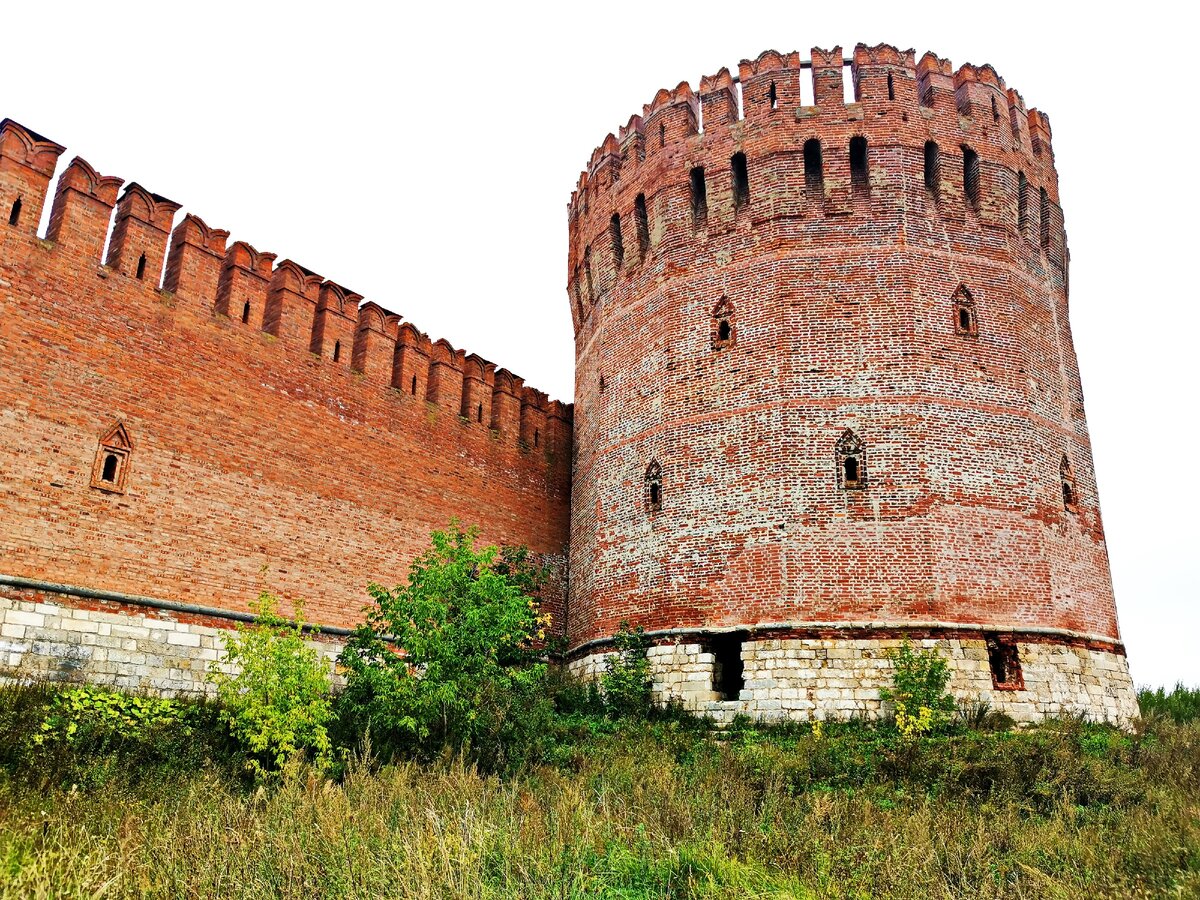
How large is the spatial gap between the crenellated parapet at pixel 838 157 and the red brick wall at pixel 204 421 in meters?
4.96

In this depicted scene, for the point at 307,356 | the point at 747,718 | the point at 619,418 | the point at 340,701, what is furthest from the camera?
the point at 619,418

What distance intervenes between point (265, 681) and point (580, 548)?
788cm

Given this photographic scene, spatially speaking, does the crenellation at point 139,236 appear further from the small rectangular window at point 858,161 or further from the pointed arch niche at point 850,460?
the small rectangular window at point 858,161

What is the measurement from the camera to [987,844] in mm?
7238

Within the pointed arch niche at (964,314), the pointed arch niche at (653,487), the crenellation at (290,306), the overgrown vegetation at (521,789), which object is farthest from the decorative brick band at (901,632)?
the crenellation at (290,306)

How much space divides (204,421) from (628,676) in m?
6.92

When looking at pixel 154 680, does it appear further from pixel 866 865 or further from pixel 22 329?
pixel 866 865

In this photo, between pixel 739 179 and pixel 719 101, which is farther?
pixel 719 101

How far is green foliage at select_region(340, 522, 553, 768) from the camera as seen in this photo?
34.2 ft

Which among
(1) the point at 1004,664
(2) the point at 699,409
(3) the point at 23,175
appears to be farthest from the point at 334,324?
(1) the point at 1004,664

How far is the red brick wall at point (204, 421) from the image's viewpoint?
1155cm

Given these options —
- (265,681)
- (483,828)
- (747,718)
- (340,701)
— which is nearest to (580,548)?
(747,718)

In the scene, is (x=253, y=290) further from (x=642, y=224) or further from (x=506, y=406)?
(x=642, y=224)

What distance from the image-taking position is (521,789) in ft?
29.8
